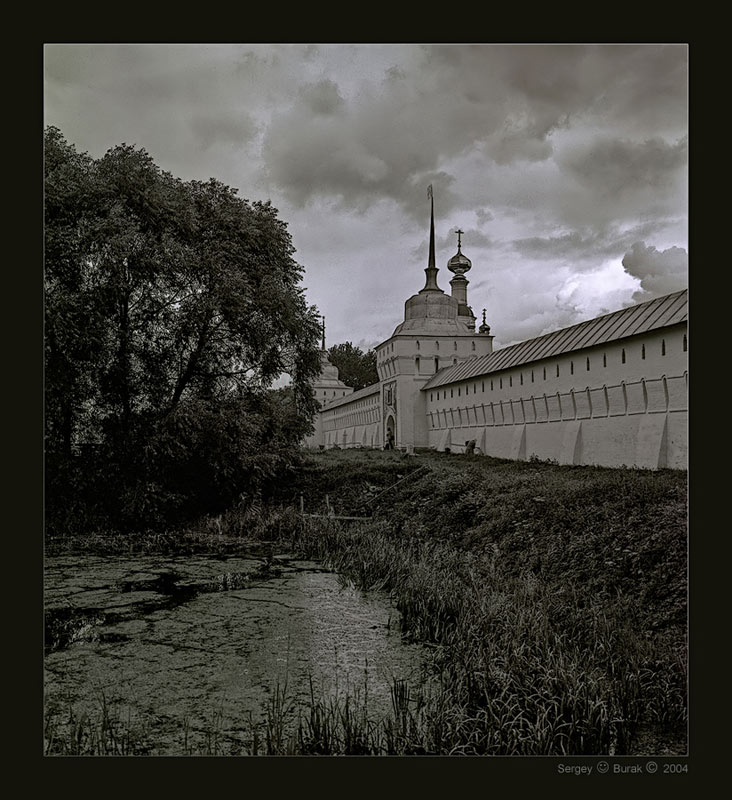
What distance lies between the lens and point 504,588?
640 cm

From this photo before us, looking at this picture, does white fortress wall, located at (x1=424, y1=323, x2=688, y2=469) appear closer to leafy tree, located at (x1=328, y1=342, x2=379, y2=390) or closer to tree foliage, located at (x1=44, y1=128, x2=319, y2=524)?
leafy tree, located at (x1=328, y1=342, x2=379, y2=390)

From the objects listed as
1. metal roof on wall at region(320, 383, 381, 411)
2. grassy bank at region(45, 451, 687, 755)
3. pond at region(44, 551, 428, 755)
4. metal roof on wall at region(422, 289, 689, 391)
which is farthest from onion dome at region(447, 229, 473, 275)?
metal roof on wall at region(320, 383, 381, 411)

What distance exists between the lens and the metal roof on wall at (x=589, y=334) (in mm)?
9461

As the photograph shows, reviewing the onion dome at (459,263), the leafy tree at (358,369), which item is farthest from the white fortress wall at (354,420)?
the onion dome at (459,263)

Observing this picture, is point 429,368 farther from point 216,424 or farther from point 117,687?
point 117,687

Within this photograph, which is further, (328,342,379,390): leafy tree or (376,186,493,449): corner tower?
(328,342,379,390): leafy tree

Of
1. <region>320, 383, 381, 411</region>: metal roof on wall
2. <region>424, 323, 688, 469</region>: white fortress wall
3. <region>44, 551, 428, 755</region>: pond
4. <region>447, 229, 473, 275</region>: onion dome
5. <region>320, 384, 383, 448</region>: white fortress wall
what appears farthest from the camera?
<region>320, 384, 383, 448</region>: white fortress wall

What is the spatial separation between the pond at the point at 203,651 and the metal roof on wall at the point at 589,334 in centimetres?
418

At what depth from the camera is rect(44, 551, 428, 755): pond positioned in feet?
13.1

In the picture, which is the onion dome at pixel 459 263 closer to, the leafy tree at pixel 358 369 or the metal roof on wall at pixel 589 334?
the metal roof on wall at pixel 589 334

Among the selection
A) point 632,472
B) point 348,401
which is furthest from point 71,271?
point 348,401

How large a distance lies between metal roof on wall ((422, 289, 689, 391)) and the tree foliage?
14.6 feet

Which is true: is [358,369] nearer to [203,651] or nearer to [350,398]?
[350,398]

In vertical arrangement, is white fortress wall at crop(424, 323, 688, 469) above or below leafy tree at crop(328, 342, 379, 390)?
below
